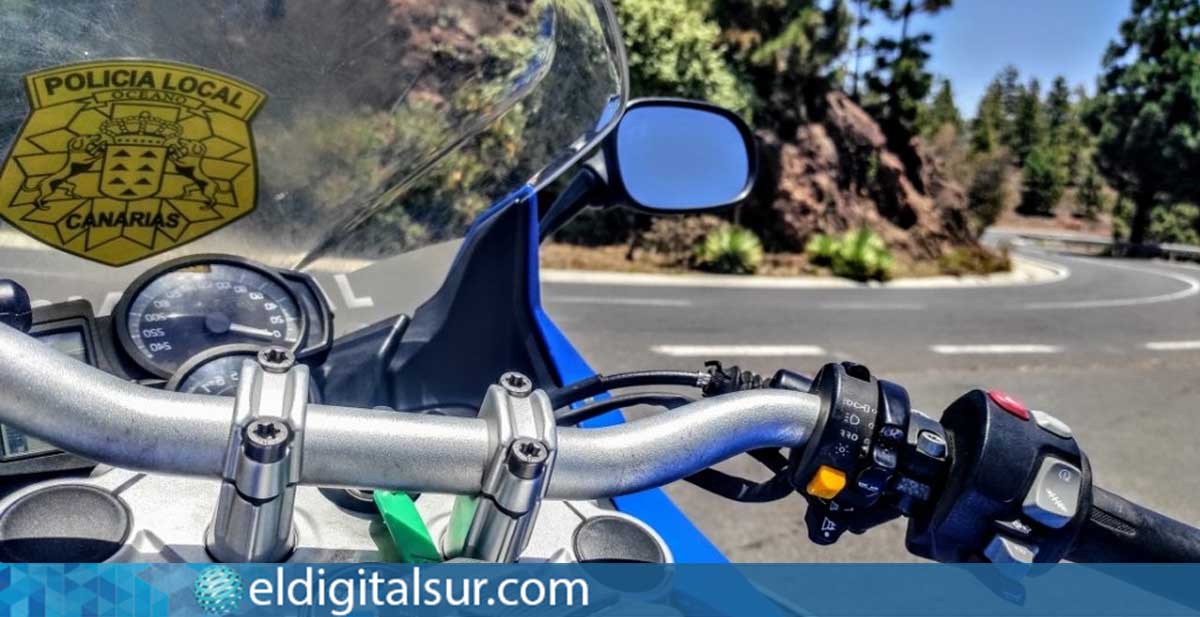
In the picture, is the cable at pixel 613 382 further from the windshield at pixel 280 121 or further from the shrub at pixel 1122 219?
the shrub at pixel 1122 219

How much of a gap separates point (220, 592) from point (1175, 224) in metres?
55.1

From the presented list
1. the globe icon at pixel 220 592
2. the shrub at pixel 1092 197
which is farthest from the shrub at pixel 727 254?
the shrub at pixel 1092 197

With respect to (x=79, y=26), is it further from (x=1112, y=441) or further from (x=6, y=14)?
(x=1112, y=441)

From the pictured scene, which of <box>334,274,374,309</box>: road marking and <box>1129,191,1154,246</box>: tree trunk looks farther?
<box>1129,191,1154,246</box>: tree trunk

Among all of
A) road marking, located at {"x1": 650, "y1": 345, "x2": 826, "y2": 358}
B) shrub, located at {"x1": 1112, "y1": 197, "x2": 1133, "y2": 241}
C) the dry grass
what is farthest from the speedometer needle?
shrub, located at {"x1": 1112, "y1": 197, "x2": 1133, "y2": 241}

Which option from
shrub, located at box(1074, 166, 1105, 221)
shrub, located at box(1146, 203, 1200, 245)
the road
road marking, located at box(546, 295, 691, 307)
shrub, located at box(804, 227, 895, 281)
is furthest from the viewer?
shrub, located at box(1074, 166, 1105, 221)

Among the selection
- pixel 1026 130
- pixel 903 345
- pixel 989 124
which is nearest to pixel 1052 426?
pixel 903 345

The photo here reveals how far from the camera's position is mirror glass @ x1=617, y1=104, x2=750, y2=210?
5.90ft

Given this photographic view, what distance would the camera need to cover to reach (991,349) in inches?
431

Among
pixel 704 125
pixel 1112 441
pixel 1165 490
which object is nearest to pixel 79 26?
pixel 704 125

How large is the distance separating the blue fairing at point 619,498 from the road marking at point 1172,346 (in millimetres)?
12319

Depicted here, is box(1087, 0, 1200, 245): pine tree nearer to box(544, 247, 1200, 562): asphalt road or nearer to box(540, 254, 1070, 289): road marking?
box(540, 254, 1070, 289): road marking

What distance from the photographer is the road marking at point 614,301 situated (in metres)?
12.3

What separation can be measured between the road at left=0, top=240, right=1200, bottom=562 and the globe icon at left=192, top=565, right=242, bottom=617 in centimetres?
67
